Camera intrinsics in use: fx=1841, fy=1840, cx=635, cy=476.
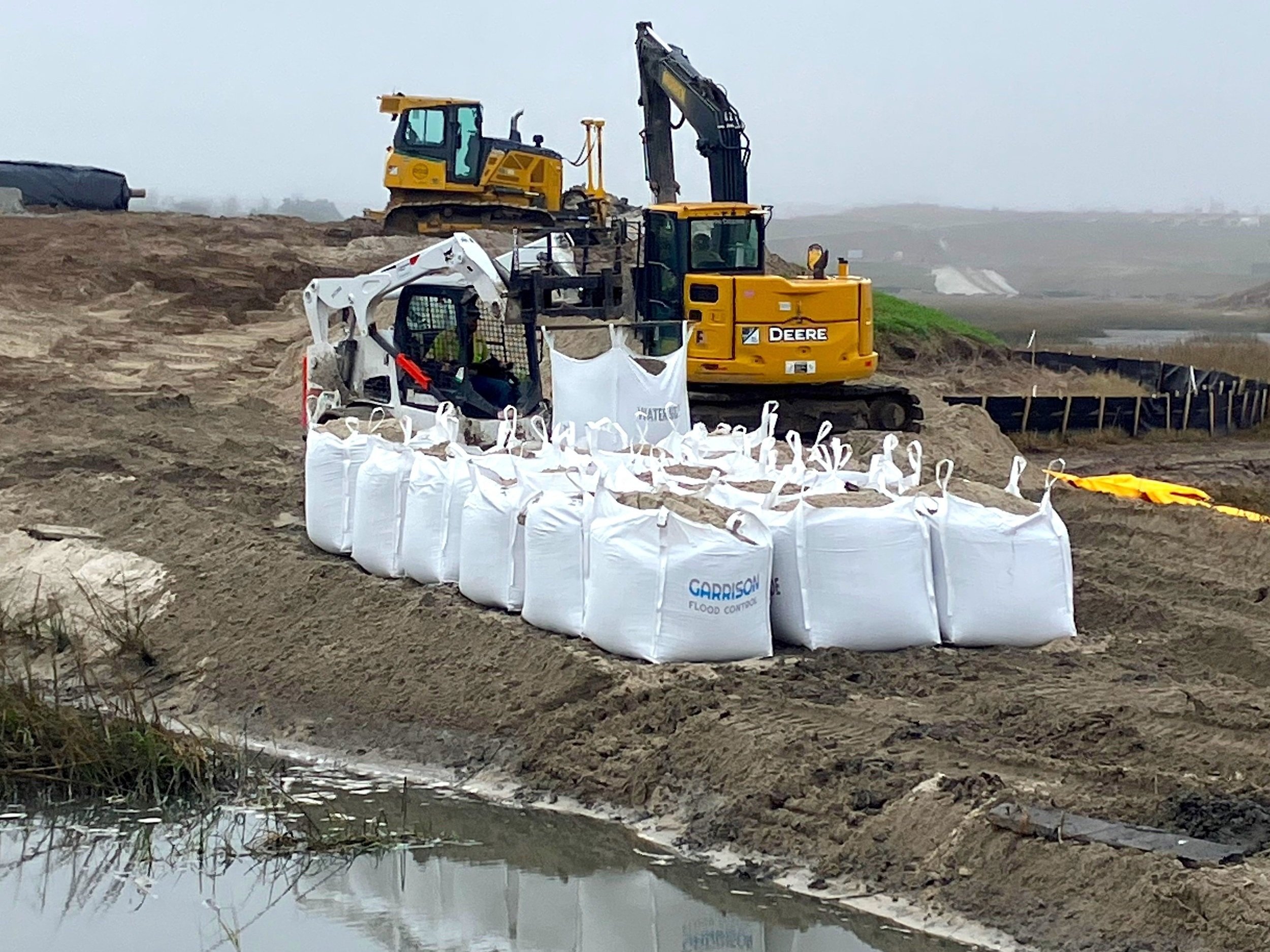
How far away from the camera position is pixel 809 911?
19.4ft

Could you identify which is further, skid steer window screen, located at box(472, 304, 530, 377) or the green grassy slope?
the green grassy slope

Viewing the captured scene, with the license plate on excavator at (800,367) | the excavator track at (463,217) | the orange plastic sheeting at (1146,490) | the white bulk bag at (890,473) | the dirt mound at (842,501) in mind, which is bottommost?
the orange plastic sheeting at (1146,490)

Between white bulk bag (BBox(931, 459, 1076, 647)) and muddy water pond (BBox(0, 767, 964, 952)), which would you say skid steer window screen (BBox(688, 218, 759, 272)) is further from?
muddy water pond (BBox(0, 767, 964, 952))

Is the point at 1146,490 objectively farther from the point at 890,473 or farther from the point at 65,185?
the point at 65,185

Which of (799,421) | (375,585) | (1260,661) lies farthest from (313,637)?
(799,421)

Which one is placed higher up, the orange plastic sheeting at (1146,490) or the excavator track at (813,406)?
the excavator track at (813,406)

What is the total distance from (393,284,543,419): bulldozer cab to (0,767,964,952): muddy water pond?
4964mm

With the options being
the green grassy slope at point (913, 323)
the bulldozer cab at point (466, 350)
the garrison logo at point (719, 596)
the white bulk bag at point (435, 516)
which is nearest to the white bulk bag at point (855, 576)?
the garrison logo at point (719, 596)

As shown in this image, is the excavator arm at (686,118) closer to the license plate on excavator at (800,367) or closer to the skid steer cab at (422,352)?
the license plate on excavator at (800,367)

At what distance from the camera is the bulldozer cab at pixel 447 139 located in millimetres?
26484

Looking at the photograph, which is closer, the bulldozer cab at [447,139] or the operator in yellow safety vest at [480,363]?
the operator in yellow safety vest at [480,363]

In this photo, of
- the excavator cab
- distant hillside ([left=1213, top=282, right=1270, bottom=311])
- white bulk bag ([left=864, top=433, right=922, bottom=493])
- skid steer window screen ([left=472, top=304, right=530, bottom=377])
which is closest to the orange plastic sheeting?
the excavator cab

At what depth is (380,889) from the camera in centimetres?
631

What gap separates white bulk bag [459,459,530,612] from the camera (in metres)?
8.45
